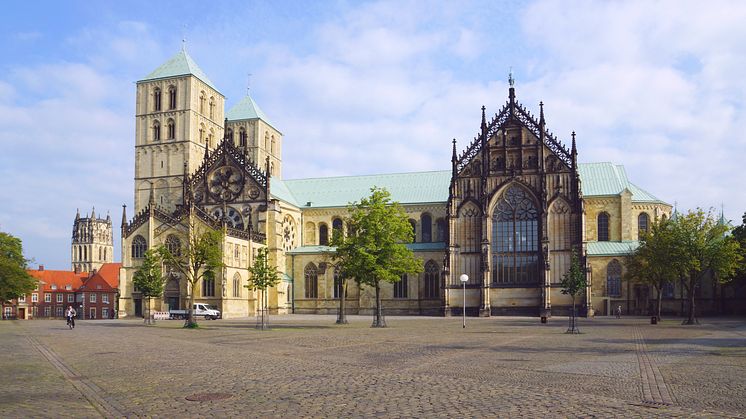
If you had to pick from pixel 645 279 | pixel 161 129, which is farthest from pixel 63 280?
pixel 645 279

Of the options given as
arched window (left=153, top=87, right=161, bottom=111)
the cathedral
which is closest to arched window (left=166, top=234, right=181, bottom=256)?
the cathedral

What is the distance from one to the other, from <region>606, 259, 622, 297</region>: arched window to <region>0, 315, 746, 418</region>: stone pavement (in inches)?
1821

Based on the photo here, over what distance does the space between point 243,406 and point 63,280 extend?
442 feet

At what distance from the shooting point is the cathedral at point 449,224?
250ft

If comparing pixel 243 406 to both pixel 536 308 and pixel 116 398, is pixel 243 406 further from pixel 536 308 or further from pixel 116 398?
pixel 536 308

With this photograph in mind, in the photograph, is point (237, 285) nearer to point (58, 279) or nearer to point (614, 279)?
point (614, 279)

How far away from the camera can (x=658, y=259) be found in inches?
2399

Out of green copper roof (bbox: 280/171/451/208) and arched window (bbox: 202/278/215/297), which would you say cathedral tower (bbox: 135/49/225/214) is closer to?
green copper roof (bbox: 280/171/451/208)

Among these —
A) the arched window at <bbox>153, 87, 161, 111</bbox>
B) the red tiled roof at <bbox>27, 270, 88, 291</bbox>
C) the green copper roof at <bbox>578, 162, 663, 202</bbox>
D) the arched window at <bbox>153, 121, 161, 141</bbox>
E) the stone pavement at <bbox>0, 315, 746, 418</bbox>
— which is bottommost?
the red tiled roof at <bbox>27, 270, 88, 291</bbox>

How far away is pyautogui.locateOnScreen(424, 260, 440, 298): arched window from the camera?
275ft

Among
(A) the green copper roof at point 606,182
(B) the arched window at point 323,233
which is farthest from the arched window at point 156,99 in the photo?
(A) the green copper roof at point 606,182

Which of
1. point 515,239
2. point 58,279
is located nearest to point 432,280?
point 515,239

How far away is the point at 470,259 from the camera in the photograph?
258 ft

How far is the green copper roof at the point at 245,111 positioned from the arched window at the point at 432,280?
46.4m
